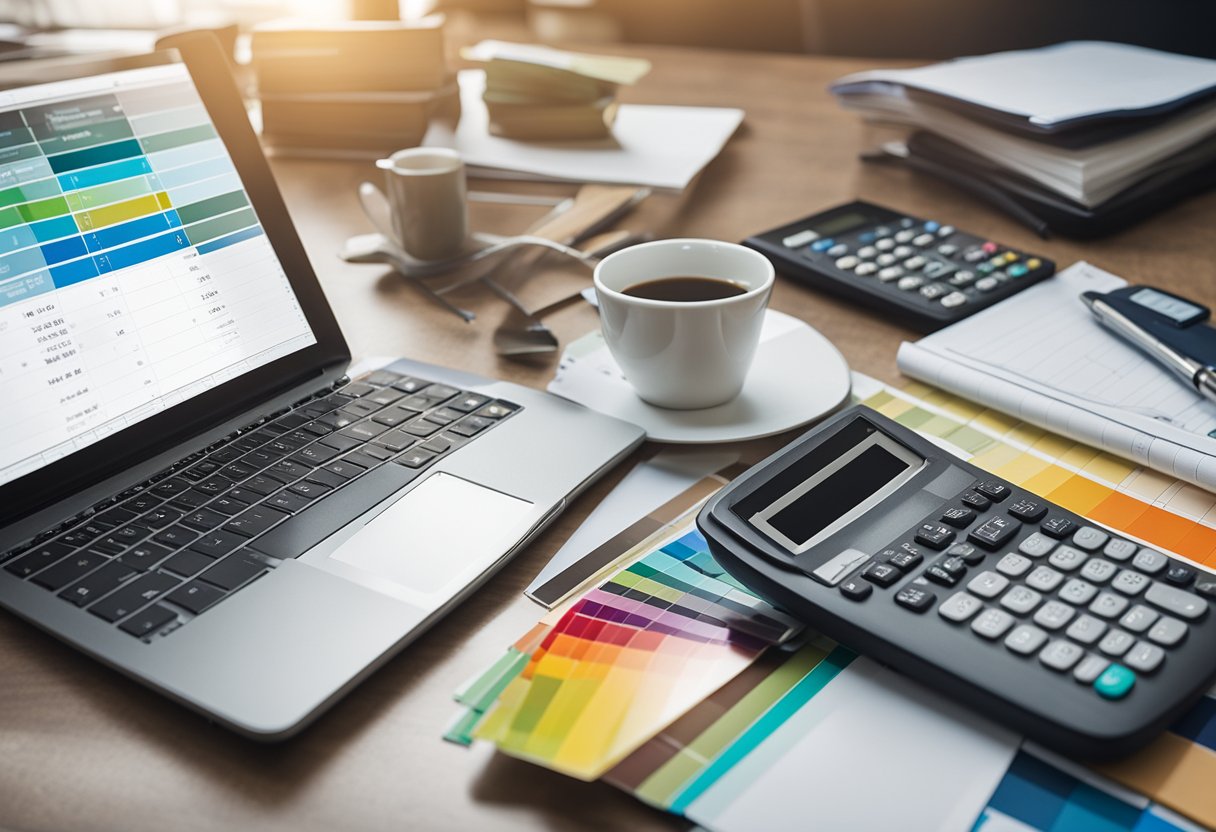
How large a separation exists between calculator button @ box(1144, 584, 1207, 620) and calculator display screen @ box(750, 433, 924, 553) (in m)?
0.13

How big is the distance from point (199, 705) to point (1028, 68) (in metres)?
1.02

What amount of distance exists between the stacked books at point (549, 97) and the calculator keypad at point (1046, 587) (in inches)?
30.4

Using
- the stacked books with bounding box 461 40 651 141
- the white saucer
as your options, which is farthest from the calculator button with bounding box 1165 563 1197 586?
the stacked books with bounding box 461 40 651 141

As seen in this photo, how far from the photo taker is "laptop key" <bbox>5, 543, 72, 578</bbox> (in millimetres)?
488

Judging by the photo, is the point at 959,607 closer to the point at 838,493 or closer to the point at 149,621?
the point at 838,493

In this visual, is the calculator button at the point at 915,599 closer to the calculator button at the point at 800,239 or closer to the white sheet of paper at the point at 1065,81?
the calculator button at the point at 800,239

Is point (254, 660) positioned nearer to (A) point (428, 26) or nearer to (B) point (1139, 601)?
(B) point (1139, 601)

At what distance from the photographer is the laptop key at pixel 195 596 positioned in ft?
1.51

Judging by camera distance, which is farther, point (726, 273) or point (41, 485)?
point (726, 273)

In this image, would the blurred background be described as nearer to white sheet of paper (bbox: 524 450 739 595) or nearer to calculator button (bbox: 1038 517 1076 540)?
white sheet of paper (bbox: 524 450 739 595)

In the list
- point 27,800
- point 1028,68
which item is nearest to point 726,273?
point 27,800

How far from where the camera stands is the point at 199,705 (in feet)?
1.35

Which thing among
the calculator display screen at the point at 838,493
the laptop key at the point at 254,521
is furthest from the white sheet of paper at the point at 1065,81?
the laptop key at the point at 254,521

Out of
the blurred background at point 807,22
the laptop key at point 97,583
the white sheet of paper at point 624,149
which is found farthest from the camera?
the blurred background at point 807,22
